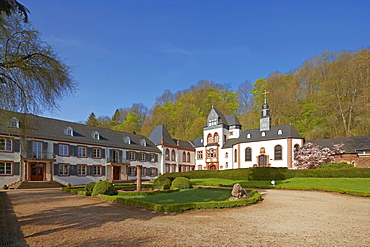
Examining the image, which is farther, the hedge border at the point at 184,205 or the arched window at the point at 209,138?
the arched window at the point at 209,138

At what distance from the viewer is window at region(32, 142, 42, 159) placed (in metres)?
27.8

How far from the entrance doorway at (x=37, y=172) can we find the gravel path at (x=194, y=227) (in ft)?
60.1

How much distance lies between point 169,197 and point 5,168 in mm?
20433

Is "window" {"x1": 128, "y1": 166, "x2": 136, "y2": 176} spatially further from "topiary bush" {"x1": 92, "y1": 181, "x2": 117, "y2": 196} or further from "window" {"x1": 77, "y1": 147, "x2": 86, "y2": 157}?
"topiary bush" {"x1": 92, "y1": 181, "x2": 117, "y2": 196}

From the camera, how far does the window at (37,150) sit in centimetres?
2778

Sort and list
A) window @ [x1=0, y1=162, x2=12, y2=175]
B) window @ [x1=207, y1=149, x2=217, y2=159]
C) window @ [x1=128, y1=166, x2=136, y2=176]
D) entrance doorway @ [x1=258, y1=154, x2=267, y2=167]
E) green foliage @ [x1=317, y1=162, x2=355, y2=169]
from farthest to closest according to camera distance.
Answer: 1. window @ [x1=207, y1=149, x2=217, y2=159]
2. entrance doorway @ [x1=258, y1=154, x2=267, y2=167]
3. window @ [x1=128, y1=166, x2=136, y2=176]
4. green foliage @ [x1=317, y1=162, x2=355, y2=169]
5. window @ [x1=0, y1=162, x2=12, y2=175]

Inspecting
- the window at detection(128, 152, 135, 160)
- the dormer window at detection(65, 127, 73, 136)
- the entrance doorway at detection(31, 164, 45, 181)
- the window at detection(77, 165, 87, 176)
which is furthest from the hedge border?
the window at detection(128, 152, 135, 160)

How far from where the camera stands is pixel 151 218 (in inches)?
383

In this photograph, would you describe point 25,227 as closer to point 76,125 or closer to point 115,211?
point 115,211

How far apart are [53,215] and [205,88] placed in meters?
57.8

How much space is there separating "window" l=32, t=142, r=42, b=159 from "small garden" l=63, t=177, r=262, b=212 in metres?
9.08

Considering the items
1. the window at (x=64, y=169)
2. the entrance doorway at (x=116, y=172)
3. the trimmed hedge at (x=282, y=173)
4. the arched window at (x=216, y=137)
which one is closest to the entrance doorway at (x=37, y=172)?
the window at (x=64, y=169)

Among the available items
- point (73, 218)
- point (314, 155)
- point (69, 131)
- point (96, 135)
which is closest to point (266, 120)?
point (314, 155)

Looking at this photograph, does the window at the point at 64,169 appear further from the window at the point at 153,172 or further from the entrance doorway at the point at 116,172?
the window at the point at 153,172
